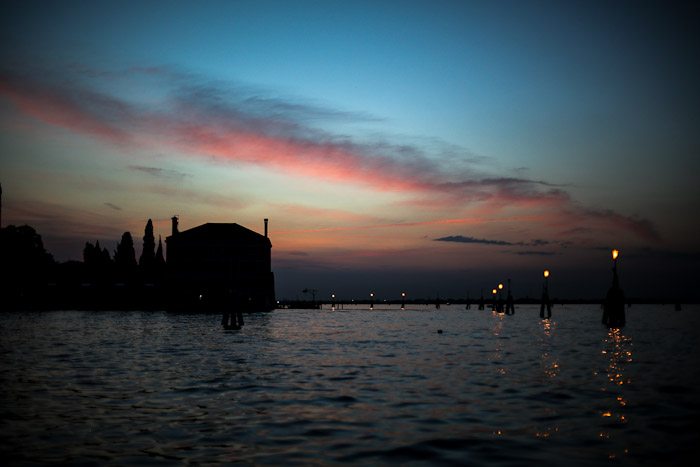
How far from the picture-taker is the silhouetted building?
8788 centimetres

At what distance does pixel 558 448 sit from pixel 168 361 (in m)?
17.2

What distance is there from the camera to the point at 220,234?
3494 inches

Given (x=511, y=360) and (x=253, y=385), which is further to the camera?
(x=511, y=360)

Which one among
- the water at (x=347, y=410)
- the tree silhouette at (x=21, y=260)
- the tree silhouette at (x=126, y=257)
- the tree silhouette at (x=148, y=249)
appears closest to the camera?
the water at (x=347, y=410)

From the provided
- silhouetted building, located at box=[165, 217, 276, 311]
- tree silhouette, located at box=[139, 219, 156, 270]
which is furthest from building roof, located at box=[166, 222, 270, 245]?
tree silhouette, located at box=[139, 219, 156, 270]

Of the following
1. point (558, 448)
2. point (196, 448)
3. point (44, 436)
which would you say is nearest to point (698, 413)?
point (558, 448)

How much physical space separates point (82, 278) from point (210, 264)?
3345 cm

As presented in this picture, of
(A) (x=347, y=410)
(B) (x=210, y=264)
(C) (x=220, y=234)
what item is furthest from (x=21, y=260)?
(A) (x=347, y=410)

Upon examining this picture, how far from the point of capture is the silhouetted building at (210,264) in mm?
87875

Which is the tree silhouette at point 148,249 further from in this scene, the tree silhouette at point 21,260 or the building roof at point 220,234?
the building roof at point 220,234

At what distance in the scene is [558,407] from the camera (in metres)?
13.2

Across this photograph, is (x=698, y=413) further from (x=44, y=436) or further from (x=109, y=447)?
(x=44, y=436)

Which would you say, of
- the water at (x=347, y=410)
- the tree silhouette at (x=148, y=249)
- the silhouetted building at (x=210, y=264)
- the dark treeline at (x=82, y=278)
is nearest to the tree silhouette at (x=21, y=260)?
the dark treeline at (x=82, y=278)

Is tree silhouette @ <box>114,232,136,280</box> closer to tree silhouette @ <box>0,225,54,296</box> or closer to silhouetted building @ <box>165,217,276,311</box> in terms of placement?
tree silhouette @ <box>0,225,54,296</box>
